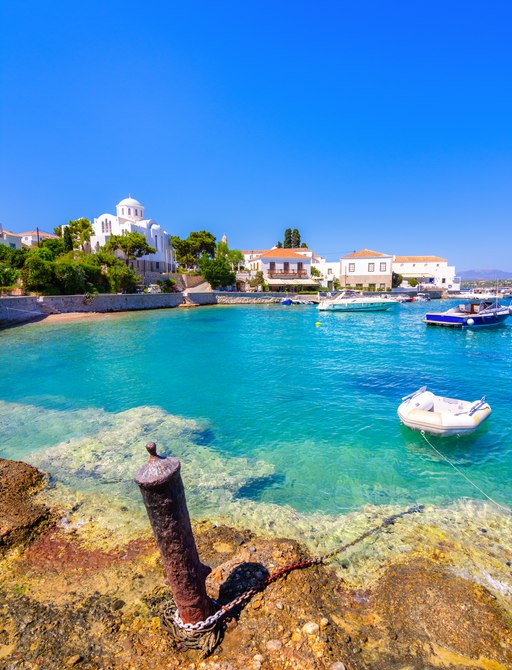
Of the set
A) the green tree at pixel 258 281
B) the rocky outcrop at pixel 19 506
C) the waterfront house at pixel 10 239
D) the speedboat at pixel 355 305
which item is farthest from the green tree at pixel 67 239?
the rocky outcrop at pixel 19 506

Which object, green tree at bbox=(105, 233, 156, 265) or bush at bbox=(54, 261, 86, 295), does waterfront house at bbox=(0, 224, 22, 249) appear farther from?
bush at bbox=(54, 261, 86, 295)

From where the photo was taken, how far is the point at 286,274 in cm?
7450

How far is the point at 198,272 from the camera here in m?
71.8

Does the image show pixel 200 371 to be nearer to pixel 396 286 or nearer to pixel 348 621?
pixel 348 621

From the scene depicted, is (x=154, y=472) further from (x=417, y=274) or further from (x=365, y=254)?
(x=417, y=274)

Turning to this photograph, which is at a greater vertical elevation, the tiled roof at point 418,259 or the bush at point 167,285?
the tiled roof at point 418,259

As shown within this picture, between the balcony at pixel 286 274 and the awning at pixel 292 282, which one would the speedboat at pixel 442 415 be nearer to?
the awning at pixel 292 282

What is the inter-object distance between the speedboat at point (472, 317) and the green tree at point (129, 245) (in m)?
43.8

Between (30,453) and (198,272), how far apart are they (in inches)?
2562

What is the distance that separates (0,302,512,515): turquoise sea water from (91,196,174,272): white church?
36454 millimetres

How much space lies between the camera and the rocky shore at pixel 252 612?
3.49 meters

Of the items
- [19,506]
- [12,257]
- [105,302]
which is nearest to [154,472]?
[19,506]

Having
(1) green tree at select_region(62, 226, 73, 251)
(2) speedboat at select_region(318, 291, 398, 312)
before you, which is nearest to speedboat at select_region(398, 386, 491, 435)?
(2) speedboat at select_region(318, 291, 398, 312)

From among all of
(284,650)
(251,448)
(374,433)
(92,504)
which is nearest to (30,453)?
(92,504)
